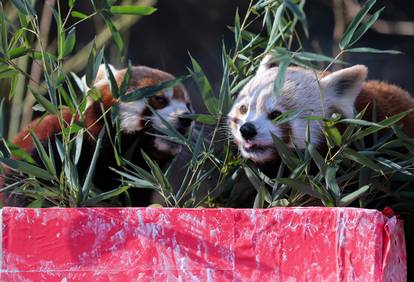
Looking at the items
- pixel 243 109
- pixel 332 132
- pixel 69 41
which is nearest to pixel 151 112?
pixel 243 109

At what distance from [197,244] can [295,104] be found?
90 cm

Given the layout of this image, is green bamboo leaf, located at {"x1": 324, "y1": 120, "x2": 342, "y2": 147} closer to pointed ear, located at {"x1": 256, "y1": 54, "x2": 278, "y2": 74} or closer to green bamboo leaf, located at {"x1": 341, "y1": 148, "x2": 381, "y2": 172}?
green bamboo leaf, located at {"x1": 341, "y1": 148, "x2": 381, "y2": 172}

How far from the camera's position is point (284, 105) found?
2.65m

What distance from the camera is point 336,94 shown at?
8.76 ft

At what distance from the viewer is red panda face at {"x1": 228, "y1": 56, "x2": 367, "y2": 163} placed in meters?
2.50

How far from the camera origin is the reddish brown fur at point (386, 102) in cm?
262

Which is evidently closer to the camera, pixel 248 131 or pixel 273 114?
pixel 248 131

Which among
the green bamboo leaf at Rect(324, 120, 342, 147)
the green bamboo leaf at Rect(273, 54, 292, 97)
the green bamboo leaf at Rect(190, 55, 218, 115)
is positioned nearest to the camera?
the green bamboo leaf at Rect(273, 54, 292, 97)

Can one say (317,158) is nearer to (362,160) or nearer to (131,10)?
(362,160)

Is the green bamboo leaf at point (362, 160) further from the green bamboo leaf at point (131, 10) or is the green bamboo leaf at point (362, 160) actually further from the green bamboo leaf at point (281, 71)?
the green bamboo leaf at point (131, 10)

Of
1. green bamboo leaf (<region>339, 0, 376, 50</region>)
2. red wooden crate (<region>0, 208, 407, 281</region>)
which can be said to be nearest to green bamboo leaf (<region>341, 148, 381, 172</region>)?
red wooden crate (<region>0, 208, 407, 281</region>)

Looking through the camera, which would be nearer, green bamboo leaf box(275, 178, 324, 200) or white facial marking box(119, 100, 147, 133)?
green bamboo leaf box(275, 178, 324, 200)

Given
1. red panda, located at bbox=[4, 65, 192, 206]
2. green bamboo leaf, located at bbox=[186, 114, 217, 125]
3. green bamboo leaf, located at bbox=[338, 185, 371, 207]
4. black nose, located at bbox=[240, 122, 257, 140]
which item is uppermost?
green bamboo leaf, located at bbox=[186, 114, 217, 125]

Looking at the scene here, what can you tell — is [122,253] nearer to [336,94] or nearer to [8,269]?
[8,269]
